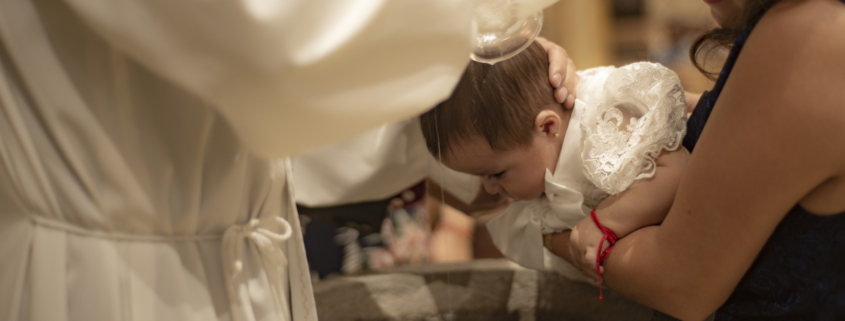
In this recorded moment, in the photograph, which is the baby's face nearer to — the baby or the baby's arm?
the baby

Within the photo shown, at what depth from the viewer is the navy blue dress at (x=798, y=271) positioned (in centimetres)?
73

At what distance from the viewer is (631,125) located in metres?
0.98

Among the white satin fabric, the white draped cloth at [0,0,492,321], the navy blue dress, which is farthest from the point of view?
the white satin fabric

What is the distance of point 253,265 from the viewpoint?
713 mm

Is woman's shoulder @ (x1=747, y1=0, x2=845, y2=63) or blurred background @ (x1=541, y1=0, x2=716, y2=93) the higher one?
woman's shoulder @ (x1=747, y1=0, x2=845, y2=63)

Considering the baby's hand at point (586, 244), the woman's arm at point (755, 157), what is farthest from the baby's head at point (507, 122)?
the woman's arm at point (755, 157)

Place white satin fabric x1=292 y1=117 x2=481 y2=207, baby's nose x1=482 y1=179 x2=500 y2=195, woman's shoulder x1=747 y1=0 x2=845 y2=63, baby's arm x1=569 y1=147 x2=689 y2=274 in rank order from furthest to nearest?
white satin fabric x1=292 y1=117 x2=481 y2=207 → baby's nose x1=482 y1=179 x2=500 y2=195 → baby's arm x1=569 y1=147 x2=689 y2=274 → woman's shoulder x1=747 y1=0 x2=845 y2=63

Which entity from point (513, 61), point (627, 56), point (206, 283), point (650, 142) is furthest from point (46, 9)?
point (627, 56)

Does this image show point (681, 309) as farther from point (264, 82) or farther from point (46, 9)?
point (46, 9)

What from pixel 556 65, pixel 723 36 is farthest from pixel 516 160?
pixel 723 36

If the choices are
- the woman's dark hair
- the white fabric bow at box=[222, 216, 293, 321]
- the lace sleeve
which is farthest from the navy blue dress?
the white fabric bow at box=[222, 216, 293, 321]

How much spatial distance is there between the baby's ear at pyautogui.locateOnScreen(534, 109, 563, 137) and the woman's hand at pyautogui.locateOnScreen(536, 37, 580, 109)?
36mm

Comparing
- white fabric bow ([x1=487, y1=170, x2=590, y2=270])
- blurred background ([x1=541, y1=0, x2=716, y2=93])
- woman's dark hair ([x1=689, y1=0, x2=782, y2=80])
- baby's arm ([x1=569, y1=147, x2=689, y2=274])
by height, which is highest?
woman's dark hair ([x1=689, y1=0, x2=782, y2=80])

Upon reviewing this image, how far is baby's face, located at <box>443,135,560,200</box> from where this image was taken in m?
1.07
